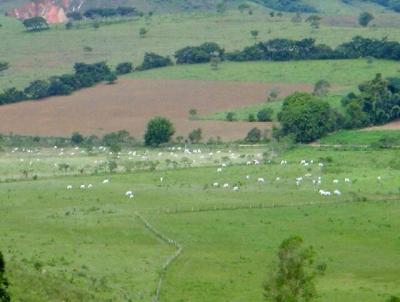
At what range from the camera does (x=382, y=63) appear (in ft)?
395

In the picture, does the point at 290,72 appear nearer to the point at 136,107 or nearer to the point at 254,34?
the point at 136,107

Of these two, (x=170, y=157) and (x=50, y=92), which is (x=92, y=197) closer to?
(x=170, y=157)

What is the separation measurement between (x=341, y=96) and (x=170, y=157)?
81.1 feet

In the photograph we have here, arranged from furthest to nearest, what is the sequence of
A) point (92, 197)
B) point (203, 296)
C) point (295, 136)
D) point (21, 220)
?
point (295, 136) < point (92, 197) < point (21, 220) < point (203, 296)

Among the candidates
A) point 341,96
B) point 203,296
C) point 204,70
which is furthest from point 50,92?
point 203,296

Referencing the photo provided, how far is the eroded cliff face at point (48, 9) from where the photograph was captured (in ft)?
586

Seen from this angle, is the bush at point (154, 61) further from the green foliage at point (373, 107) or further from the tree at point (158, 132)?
the tree at point (158, 132)

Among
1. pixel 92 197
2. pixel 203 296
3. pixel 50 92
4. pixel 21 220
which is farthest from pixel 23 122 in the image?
pixel 203 296

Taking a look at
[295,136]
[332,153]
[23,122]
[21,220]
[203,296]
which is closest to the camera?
[203,296]

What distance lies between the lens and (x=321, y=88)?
108 m

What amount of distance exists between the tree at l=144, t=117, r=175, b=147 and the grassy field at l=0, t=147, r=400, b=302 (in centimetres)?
1149

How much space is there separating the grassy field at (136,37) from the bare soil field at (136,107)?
35.5 ft

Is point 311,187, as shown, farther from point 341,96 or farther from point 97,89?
point 97,89

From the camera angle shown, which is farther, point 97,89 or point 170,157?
point 97,89
